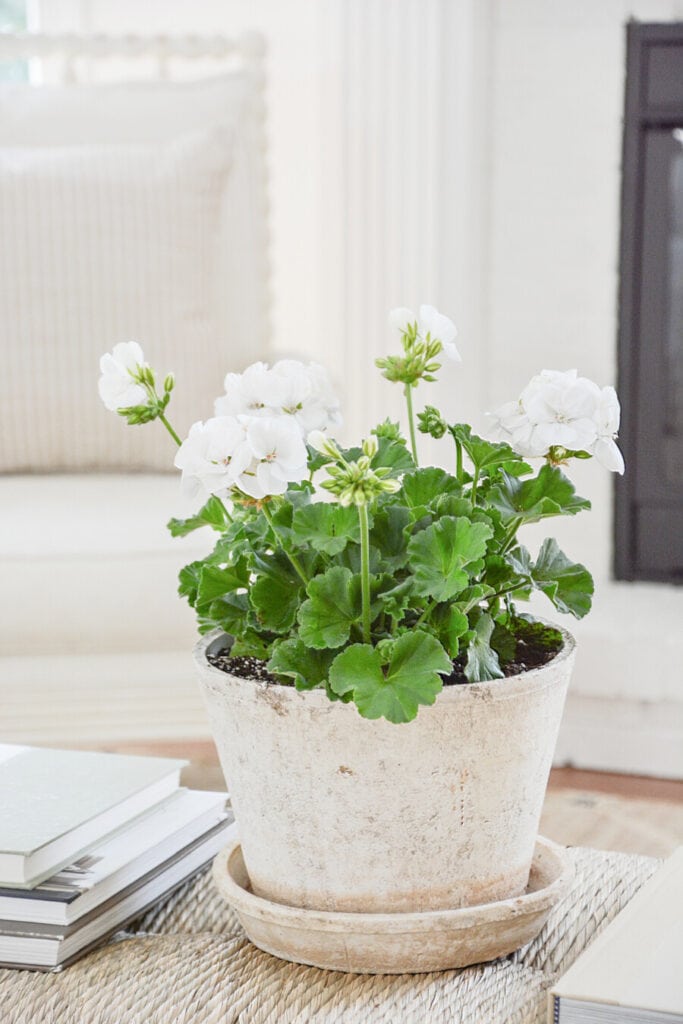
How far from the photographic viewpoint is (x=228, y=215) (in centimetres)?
216

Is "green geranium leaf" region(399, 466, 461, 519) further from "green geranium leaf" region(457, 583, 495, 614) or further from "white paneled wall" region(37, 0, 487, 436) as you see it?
"white paneled wall" region(37, 0, 487, 436)

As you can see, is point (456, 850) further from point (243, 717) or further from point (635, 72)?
point (635, 72)

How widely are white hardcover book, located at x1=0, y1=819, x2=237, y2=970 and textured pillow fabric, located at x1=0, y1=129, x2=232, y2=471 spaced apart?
1.20m

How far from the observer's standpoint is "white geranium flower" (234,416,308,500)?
60 cm

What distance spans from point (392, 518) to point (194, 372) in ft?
4.40

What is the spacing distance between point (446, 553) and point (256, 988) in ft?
0.82

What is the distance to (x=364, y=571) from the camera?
0.59m

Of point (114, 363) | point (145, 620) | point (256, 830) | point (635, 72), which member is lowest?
point (145, 620)

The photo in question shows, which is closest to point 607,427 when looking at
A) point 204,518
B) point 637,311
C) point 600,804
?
point 204,518

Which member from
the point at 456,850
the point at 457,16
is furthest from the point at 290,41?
the point at 456,850

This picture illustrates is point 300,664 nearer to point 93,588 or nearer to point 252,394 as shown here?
point 252,394

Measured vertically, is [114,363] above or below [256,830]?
above

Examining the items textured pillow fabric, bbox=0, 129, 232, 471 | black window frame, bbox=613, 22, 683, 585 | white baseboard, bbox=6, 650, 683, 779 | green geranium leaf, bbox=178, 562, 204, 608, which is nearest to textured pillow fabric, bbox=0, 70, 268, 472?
textured pillow fabric, bbox=0, 129, 232, 471

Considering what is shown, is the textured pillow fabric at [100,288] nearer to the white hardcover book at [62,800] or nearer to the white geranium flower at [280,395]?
the white hardcover book at [62,800]
